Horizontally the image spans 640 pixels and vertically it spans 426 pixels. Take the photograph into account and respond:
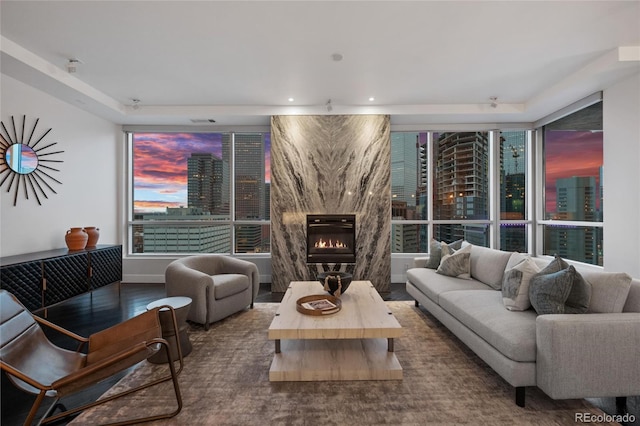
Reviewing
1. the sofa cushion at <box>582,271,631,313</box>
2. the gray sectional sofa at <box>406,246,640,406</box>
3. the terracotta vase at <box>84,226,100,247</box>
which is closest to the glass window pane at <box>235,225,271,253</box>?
the terracotta vase at <box>84,226,100,247</box>

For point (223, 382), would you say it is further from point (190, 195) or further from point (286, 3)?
point (190, 195)

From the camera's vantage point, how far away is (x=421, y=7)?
95.1 inches

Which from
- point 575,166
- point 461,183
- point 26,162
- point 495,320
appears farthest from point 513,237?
point 26,162

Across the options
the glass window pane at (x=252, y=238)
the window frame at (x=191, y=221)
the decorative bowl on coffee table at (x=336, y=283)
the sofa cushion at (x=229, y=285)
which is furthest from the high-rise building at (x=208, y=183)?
the decorative bowl on coffee table at (x=336, y=283)

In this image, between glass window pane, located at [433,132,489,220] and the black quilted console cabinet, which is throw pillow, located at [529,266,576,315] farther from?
the black quilted console cabinet

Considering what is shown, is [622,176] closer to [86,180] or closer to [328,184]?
[328,184]

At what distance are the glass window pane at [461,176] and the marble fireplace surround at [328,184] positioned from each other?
4.24ft

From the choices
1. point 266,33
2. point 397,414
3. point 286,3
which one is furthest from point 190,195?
point 397,414

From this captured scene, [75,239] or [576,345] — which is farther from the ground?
[75,239]

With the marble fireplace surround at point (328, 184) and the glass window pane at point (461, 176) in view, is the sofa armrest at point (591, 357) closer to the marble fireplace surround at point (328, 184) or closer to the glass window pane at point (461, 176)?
the marble fireplace surround at point (328, 184)

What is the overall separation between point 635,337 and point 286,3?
3323 millimetres

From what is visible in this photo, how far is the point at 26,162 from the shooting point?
3645mm

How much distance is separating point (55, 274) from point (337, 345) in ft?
10.9

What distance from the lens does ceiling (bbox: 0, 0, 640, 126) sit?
2.47m
